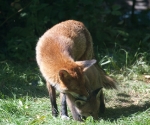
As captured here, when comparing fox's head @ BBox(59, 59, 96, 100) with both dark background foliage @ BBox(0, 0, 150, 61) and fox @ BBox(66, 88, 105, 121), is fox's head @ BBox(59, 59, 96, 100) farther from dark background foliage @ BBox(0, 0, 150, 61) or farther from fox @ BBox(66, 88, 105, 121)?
dark background foliage @ BBox(0, 0, 150, 61)

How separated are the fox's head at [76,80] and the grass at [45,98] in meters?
0.40

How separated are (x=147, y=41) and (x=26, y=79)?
367cm

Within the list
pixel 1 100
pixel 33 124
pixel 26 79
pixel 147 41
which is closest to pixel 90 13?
pixel 147 41

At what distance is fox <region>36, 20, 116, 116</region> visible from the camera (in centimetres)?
569

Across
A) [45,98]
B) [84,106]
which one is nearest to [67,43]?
[84,106]

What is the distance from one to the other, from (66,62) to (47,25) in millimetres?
4199

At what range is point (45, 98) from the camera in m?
7.20

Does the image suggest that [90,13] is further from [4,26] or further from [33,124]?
[33,124]

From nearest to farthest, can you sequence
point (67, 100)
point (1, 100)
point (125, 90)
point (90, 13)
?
point (67, 100)
point (1, 100)
point (125, 90)
point (90, 13)

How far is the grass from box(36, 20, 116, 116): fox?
1.17 feet

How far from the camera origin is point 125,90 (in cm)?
772

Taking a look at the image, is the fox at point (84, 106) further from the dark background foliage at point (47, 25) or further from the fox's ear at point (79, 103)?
the dark background foliage at point (47, 25)

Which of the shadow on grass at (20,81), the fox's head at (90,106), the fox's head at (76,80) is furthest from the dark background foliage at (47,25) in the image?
the fox's head at (76,80)

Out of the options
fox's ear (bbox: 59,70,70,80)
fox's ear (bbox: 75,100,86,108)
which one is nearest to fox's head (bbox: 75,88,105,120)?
fox's ear (bbox: 75,100,86,108)
